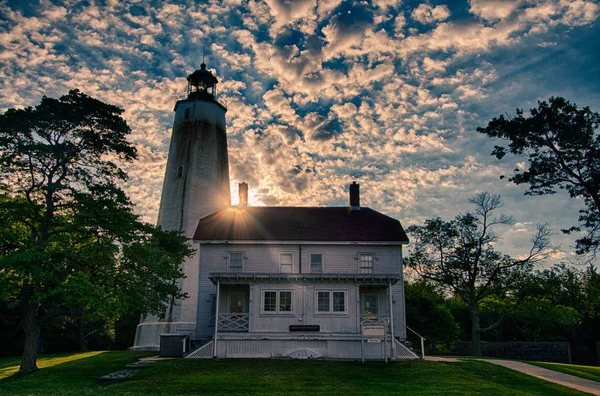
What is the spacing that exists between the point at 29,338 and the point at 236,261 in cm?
1081

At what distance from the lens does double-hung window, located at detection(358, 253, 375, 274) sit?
2766 cm

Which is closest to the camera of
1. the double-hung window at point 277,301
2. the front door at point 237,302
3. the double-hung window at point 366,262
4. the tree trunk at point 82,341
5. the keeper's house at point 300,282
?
the keeper's house at point 300,282

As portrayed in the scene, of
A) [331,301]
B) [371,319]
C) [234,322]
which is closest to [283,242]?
[331,301]

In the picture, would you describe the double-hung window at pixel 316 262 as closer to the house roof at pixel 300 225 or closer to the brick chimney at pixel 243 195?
the house roof at pixel 300 225

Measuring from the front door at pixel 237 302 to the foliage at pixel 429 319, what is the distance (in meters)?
15.6

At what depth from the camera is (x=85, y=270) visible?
68.8ft

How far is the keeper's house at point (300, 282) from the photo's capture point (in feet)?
74.8

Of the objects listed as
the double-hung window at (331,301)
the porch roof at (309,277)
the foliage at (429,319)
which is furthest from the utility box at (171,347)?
the foliage at (429,319)

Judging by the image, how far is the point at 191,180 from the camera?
1296 inches

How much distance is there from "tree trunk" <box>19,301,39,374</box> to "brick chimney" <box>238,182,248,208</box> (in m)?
14.4

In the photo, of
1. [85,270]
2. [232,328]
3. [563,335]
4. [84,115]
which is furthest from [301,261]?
[563,335]

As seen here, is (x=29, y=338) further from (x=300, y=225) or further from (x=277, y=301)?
(x=300, y=225)

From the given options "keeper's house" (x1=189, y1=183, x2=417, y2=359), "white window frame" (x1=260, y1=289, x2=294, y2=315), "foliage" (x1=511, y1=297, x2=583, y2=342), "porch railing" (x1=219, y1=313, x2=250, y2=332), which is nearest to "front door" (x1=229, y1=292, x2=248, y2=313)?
"keeper's house" (x1=189, y1=183, x2=417, y2=359)

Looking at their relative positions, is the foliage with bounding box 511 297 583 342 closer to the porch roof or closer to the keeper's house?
the keeper's house
